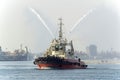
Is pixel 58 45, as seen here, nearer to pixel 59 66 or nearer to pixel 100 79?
pixel 59 66

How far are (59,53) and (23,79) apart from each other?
1935 inches

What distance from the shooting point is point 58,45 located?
16088cm

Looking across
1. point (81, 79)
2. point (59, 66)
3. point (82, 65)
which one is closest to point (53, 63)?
point (59, 66)

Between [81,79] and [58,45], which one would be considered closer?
[81,79]

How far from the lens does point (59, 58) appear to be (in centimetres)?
15412

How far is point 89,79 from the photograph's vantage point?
11081 centimetres

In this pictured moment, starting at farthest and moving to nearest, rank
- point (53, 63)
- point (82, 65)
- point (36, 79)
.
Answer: point (82, 65) < point (53, 63) < point (36, 79)

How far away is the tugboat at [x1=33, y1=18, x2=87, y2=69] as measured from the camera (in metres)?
154

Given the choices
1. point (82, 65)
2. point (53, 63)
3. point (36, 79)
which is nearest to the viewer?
point (36, 79)

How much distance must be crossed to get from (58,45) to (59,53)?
97.9 inches

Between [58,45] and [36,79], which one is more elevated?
[58,45]

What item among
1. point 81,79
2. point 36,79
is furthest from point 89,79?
point 36,79

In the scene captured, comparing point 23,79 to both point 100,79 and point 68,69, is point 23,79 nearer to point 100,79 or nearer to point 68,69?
point 100,79

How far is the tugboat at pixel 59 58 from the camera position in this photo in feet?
506
